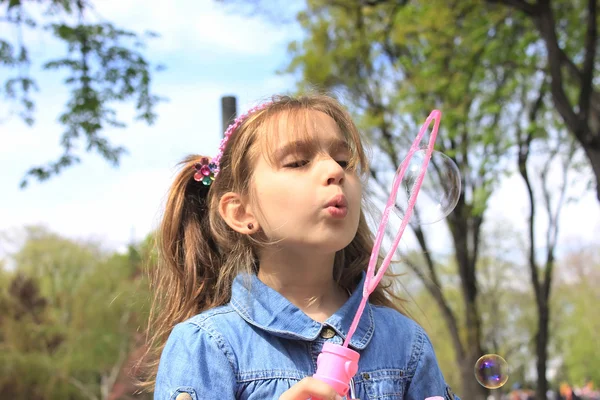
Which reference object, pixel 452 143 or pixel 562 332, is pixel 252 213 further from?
pixel 562 332

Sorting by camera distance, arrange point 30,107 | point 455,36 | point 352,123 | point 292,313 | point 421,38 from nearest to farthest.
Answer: point 292,313
point 352,123
point 30,107
point 455,36
point 421,38

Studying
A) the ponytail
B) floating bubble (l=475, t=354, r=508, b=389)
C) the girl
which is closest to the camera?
the girl

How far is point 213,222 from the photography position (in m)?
2.24

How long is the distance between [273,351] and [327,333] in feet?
0.51

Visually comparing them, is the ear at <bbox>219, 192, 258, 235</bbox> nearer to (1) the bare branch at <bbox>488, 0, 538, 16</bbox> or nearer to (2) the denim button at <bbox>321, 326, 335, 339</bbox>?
(2) the denim button at <bbox>321, 326, 335, 339</bbox>

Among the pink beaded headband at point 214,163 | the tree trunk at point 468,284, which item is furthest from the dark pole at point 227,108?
the tree trunk at point 468,284

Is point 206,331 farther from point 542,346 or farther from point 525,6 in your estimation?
point 542,346

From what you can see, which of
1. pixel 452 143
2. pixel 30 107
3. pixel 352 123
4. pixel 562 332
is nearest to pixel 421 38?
pixel 452 143

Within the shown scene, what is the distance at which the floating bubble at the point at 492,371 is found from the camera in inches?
97.3

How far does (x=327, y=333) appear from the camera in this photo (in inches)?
74.7

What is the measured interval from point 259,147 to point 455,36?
7703 mm

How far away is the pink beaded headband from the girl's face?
0.73 feet

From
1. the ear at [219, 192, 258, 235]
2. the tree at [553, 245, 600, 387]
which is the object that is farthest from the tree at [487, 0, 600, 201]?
the tree at [553, 245, 600, 387]

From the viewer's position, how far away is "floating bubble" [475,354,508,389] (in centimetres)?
247
